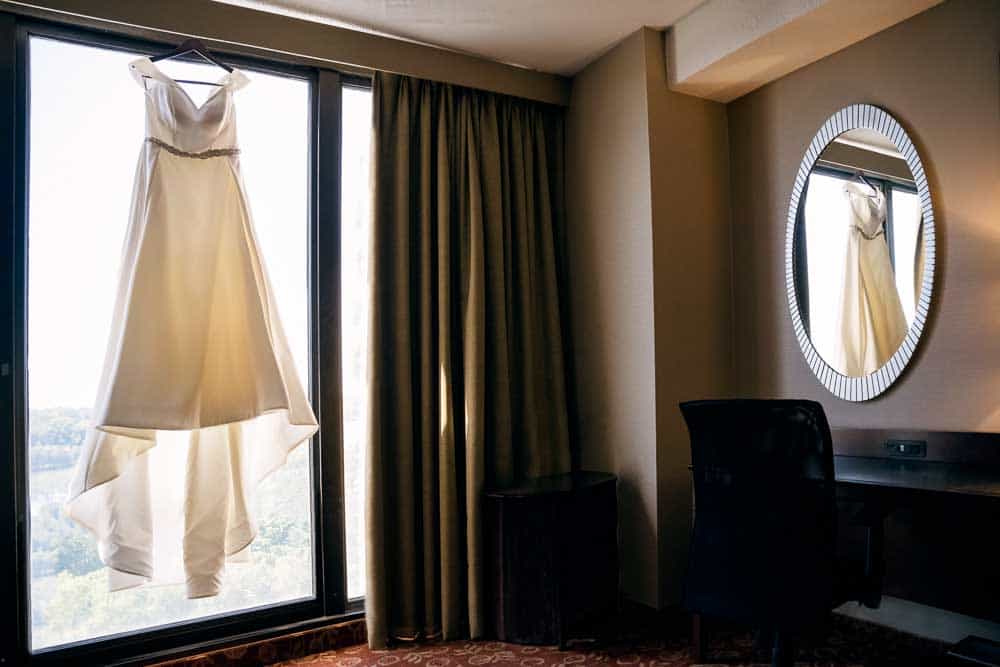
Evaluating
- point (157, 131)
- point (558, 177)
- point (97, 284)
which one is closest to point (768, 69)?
point (558, 177)

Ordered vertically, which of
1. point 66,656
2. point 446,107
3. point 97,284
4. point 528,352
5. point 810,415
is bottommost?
point 66,656

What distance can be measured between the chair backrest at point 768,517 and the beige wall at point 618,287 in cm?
76

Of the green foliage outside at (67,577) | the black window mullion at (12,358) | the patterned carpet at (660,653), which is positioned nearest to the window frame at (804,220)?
the patterned carpet at (660,653)

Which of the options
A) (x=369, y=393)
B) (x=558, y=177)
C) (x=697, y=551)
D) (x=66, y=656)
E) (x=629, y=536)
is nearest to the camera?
(x=697, y=551)

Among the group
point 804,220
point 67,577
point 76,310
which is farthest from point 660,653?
point 76,310

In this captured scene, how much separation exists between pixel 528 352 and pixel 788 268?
3.60ft

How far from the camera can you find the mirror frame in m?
2.25

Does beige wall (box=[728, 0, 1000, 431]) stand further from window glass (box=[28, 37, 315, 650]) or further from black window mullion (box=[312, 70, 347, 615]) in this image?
window glass (box=[28, 37, 315, 650])

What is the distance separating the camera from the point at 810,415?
1.83 metres

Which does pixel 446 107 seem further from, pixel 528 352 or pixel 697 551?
pixel 697 551

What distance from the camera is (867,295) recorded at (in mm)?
2432

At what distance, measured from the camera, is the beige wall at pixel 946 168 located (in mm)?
2121

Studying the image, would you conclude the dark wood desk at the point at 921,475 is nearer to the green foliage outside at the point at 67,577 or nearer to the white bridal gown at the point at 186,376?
the white bridal gown at the point at 186,376

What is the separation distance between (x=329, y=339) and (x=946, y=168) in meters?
2.21
